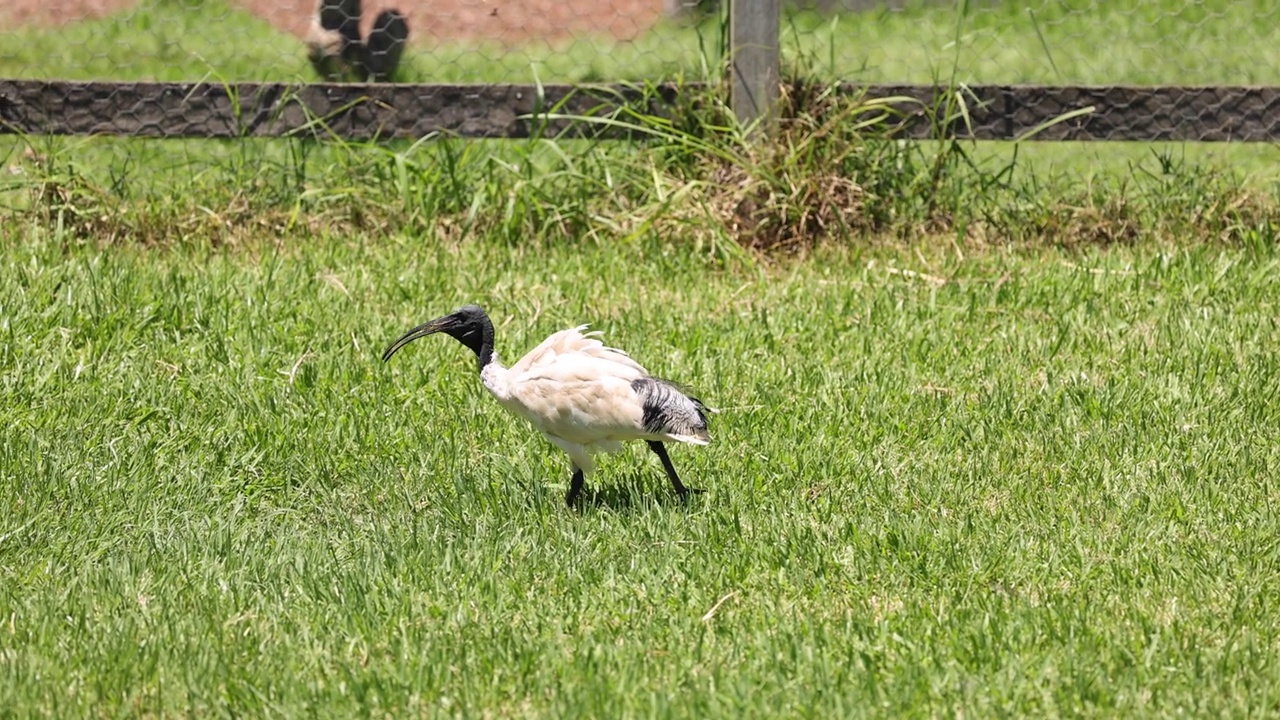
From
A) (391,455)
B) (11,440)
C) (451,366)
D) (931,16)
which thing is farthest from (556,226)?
(931,16)

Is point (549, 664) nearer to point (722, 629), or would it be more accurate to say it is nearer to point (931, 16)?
point (722, 629)

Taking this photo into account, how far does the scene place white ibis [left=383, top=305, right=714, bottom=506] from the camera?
4.13 m

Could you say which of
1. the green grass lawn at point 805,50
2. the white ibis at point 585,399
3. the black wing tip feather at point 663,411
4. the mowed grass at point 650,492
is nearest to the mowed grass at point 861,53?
the green grass lawn at point 805,50

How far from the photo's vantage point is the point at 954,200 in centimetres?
686

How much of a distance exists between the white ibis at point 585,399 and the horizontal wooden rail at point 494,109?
2611mm

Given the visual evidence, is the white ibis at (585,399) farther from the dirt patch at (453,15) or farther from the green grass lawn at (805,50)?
the dirt patch at (453,15)

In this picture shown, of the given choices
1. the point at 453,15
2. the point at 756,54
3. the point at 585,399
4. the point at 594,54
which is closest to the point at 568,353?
the point at 585,399

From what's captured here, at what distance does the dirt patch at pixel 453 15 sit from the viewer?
10586mm

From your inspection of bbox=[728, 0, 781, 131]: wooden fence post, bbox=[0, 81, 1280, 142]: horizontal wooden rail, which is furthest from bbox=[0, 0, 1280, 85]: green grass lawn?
bbox=[728, 0, 781, 131]: wooden fence post

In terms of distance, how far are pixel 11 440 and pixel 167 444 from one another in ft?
1.48

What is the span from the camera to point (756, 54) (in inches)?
264

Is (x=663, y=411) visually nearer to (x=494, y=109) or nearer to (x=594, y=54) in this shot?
(x=494, y=109)

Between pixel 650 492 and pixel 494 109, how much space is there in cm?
291

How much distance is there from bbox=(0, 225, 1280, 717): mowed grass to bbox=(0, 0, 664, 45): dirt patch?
4398mm
